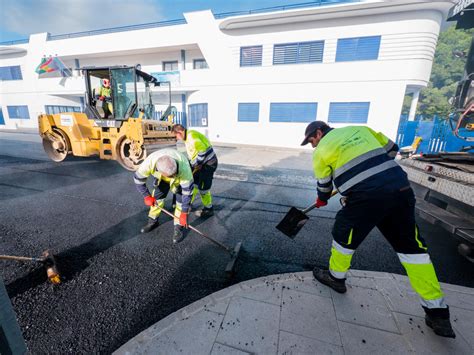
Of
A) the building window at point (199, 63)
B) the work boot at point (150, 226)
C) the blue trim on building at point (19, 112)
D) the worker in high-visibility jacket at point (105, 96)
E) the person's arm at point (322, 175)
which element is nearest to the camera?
the person's arm at point (322, 175)

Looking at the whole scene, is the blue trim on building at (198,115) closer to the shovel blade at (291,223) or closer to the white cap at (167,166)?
the white cap at (167,166)

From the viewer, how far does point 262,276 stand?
2449mm

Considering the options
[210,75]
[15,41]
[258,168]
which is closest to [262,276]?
[258,168]

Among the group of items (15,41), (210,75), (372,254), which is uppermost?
(15,41)

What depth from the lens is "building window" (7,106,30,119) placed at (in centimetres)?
2058

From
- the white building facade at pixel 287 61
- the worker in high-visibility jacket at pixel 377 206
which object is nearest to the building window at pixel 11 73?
the white building facade at pixel 287 61

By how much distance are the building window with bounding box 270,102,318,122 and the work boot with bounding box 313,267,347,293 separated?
Answer: 38.6ft

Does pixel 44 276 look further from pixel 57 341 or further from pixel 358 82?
pixel 358 82

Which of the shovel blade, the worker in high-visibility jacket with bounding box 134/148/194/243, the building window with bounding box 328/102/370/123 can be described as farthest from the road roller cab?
the building window with bounding box 328/102/370/123

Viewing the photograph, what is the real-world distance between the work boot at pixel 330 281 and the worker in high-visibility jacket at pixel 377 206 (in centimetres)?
21

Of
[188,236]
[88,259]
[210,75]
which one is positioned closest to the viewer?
[88,259]

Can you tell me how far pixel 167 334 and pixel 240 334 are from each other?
23.1 inches

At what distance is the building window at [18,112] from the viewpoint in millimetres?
20578

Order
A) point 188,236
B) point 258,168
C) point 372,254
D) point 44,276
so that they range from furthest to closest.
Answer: point 258,168, point 188,236, point 372,254, point 44,276
